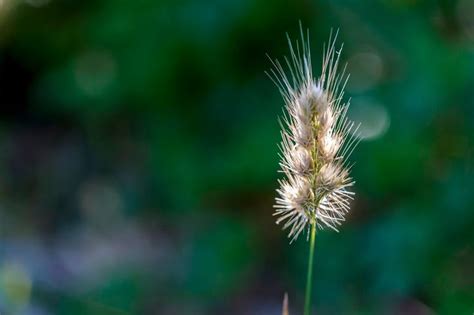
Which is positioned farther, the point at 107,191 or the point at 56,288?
the point at 107,191

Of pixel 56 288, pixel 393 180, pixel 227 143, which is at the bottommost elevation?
pixel 56 288

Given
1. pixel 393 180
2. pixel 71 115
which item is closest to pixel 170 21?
pixel 393 180

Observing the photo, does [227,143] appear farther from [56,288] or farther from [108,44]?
[56,288]

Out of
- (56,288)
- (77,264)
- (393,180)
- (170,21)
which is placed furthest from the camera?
(77,264)

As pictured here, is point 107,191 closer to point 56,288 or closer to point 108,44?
point 56,288

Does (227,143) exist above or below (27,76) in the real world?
below

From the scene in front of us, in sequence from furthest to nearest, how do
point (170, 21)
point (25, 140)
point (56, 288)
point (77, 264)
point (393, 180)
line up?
point (25, 140) → point (77, 264) → point (56, 288) → point (170, 21) → point (393, 180)

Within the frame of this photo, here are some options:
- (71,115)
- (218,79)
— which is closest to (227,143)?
(218,79)
